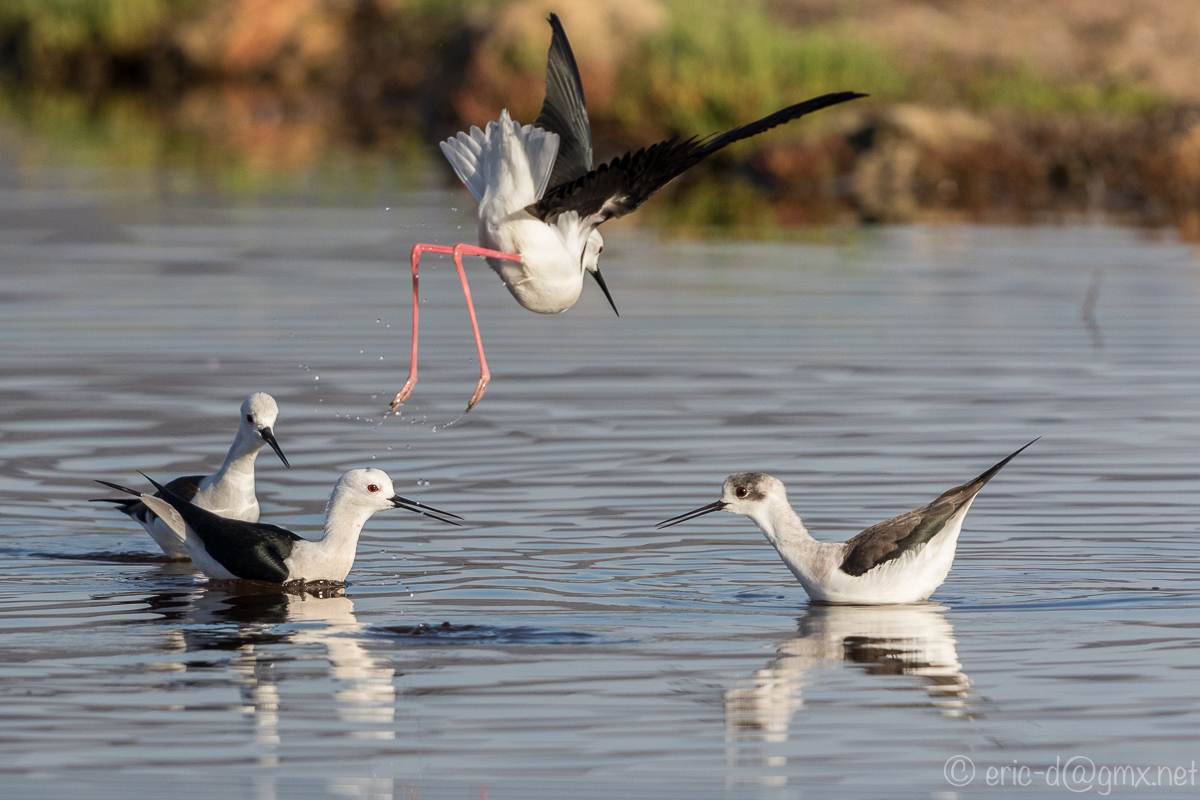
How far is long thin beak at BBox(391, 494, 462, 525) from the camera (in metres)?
8.34

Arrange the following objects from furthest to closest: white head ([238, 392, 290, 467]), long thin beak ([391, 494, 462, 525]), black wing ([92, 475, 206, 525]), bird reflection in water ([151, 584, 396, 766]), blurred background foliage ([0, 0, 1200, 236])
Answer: blurred background foliage ([0, 0, 1200, 236]) < black wing ([92, 475, 206, 525]) < white head ([238, 392, 290, 467]) < long thin beak ([391, 494, 462, 525]) < bird reflection in water ([151, 584, 396, 766])

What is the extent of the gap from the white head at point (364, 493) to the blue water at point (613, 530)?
284 mm

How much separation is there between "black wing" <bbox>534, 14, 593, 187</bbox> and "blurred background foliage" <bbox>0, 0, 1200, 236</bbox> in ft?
41.3

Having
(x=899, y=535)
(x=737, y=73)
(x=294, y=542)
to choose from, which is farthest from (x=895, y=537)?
(x=737, y=73)

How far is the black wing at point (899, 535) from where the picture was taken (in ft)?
25.4

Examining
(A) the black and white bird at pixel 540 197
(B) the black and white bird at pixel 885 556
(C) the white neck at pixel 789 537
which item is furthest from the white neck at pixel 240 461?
(B) the black and white bird at pixel 885 556

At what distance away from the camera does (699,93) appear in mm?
26766

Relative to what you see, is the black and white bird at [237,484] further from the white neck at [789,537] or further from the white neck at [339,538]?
the white neck at [789,537]

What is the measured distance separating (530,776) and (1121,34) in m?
27.6

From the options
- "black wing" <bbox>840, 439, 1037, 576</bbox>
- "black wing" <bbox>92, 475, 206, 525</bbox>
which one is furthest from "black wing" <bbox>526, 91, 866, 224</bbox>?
"black wing" <bbox>92, 475, 206, 525</bbox>

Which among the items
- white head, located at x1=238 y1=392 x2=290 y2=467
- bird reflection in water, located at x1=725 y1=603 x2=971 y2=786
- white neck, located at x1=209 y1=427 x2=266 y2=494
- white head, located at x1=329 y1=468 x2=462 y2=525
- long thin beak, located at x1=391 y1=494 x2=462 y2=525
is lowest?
bird reflection in water, located at x1=725 y1=603 x2=971 y2=786

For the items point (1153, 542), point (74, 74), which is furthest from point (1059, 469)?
point (74, 74)

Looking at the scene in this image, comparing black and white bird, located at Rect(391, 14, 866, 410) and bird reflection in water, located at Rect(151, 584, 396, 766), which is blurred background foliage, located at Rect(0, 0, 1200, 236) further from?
bird reflection in water, located at Rect(151, 584, 396, 766)

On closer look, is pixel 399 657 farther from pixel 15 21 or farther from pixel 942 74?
pixel 15 21
